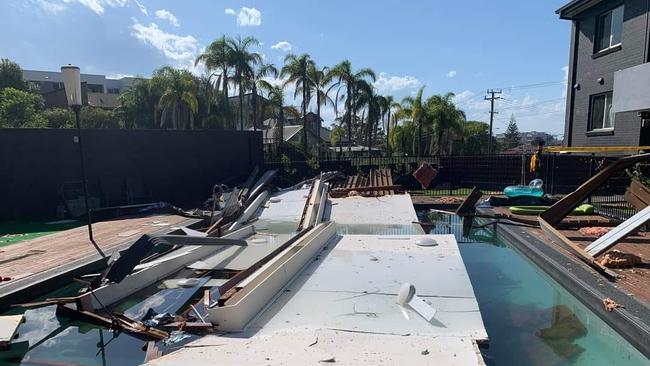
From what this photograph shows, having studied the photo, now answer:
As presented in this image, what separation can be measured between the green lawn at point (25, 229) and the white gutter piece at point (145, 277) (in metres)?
3.99

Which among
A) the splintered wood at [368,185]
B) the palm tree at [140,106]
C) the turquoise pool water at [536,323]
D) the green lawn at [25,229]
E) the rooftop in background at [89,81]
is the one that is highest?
the rooftop in background at [89,81]

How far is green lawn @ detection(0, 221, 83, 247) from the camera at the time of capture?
26.8 ft

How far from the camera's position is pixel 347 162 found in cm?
1677

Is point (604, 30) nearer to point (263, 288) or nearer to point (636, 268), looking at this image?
point (636, 268)

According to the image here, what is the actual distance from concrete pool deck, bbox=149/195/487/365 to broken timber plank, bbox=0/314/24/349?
2207 millimetres

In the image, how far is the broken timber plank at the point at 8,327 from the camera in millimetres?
4032

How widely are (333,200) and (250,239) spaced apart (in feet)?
16.6

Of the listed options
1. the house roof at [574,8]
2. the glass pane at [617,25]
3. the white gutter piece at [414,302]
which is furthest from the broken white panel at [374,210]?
the house roof at [574,8]

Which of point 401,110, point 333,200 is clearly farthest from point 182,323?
point 401,110

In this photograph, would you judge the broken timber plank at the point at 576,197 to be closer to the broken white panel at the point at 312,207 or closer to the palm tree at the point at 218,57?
the broken white panel at the point at 312,207

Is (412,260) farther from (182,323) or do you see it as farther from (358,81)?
(358,81)

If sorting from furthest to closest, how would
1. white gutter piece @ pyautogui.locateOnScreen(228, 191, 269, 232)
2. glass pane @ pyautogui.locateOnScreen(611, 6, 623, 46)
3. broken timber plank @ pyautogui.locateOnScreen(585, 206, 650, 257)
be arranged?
glass pane @ pyautogui.locateOnScreen(611, 6, 623, 46)
white gutter piece @ pyautogui.locateOnScreen(228, 191, 269, 232)
broken timber plank @ pyautogui.locateOnScreen(585, 206, 650, 257)

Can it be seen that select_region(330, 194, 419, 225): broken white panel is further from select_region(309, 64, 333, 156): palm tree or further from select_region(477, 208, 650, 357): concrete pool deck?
select_region(309, 64, 333, 156): palm tree

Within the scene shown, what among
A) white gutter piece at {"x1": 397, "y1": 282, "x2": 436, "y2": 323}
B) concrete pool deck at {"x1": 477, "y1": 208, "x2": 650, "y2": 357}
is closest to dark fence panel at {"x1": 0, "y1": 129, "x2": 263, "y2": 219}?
concrete pool deck at {"x1": 477, "y1": 208, "x2": 650, "y2": 357}
